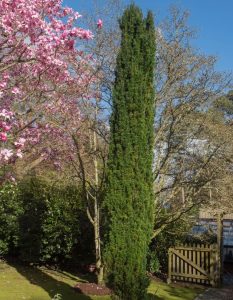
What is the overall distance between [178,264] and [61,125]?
5.40 meters

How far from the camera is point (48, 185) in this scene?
13.0 meters

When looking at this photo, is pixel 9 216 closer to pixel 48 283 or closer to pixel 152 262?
pixel 48 283

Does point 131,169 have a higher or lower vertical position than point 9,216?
higher

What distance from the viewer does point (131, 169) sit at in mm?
7352

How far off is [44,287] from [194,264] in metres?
4.17

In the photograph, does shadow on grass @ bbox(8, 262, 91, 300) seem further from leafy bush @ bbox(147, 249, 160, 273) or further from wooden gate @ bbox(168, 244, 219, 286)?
wooden gate @ bbox(168, 244, 219, 286)

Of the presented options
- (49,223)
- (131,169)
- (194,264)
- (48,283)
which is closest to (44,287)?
(48,283)

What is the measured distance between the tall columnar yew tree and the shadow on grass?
2493mm

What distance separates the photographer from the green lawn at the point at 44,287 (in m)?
9.29

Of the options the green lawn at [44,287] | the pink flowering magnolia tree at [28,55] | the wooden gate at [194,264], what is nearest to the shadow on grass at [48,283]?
the green lawn at [44,287]

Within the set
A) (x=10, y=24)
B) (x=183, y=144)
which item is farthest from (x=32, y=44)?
(x=183, y=144)

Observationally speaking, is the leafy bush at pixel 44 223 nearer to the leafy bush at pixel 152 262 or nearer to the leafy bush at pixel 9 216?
the leafy bush at pixel 9 216

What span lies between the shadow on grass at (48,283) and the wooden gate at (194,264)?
9.41 feet

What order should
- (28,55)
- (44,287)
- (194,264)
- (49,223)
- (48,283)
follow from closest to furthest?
(28,55) → (44,287) → (48,283) → (194,264) → (49,223)
